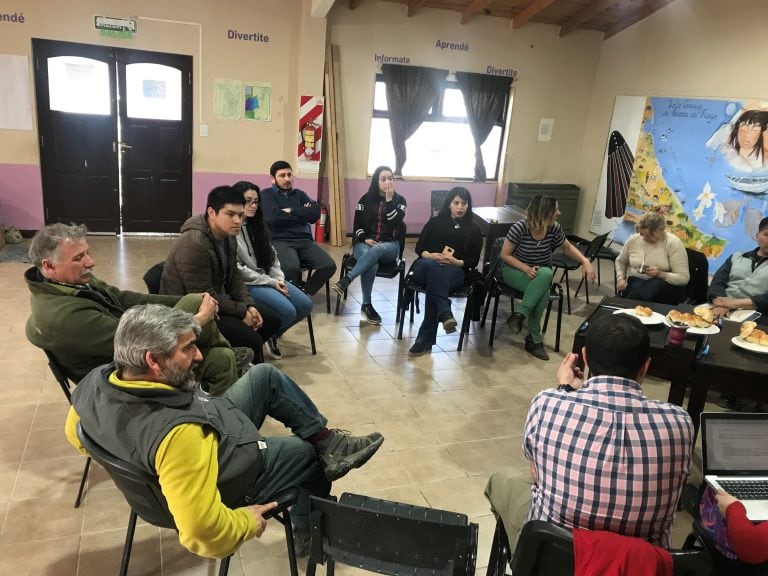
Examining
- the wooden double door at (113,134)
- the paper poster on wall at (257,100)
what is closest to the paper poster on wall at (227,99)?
the paper poster on wall at (257,100)

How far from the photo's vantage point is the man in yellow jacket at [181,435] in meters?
1.48

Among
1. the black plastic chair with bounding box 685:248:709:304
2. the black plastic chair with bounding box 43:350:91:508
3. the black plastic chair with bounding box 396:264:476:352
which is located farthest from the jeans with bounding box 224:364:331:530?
the black plastic chair with bounding box 685:248:709:304

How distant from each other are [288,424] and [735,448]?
1569 mm

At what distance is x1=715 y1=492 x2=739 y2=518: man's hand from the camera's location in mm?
1670

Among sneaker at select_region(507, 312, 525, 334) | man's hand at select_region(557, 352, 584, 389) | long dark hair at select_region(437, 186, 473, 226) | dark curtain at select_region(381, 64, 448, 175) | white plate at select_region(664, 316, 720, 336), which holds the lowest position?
sneaker at select_region(507, 312, 525, 334)

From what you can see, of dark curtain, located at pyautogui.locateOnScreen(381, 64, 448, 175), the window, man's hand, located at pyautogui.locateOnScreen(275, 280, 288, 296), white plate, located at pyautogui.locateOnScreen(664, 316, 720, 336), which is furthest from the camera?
the window

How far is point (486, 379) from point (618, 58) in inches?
217

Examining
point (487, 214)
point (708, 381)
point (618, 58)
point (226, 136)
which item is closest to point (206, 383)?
point (708, 381)

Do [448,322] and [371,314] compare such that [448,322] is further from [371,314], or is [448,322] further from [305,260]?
[305,260]

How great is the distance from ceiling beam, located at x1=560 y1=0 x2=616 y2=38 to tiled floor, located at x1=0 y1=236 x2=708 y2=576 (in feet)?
12.8

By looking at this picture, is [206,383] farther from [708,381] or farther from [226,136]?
[226,136]

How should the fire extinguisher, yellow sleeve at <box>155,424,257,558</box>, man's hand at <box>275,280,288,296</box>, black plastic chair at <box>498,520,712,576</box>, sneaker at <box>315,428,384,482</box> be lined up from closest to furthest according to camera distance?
black plastic chair at <box>498,520,712,576</box>, yellow sleeve at <box>155,424,257,558</box>, sneaker at <box>315,428,384,482</box>, man's hand at <box>275,280,288,296</box>, the fire extinguisher

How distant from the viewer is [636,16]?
22.9ft

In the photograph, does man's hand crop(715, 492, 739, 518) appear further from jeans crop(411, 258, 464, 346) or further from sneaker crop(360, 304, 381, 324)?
sneaker crop(360, 304, 381, 324)
